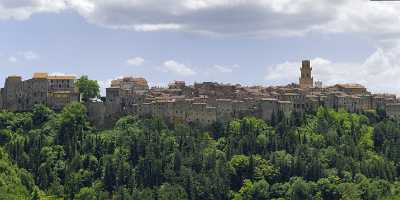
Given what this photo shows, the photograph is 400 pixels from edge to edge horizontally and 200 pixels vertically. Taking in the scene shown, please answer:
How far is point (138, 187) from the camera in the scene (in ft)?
327

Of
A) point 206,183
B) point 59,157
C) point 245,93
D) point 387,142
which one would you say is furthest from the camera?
point 245,93

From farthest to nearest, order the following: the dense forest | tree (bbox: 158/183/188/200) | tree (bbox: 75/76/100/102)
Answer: tree (bbox: 75/76/100/102)
the dense forest
tree (bbox: 158/183/188/200)

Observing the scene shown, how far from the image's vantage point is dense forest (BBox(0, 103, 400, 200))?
99312mm

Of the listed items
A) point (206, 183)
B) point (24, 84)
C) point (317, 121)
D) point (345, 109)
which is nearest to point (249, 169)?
point (206, 183)

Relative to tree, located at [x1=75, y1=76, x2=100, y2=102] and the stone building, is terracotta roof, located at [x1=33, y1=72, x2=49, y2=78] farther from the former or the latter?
tree, located at [x1=75, y1=76, x2=100, y2=102]

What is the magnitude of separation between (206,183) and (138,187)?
7379 millimetres

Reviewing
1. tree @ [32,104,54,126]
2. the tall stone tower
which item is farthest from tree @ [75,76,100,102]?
the tall stone tower

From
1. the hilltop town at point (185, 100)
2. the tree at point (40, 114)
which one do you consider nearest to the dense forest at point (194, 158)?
the tree at point (40, 114)

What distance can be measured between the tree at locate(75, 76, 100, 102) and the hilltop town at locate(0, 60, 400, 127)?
1.00m

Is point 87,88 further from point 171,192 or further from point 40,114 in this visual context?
point 171,192

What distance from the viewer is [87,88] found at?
120625 mm

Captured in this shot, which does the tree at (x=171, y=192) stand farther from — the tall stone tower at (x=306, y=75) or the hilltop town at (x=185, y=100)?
the tall stone tower at (x=306, y=75)

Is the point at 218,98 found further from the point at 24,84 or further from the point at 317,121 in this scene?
the point at 24,84

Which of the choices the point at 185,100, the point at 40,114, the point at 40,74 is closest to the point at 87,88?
the point at 40,74
